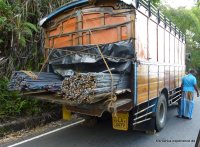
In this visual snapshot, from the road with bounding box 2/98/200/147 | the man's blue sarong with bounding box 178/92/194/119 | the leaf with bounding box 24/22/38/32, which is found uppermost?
the leaf with bounding box 24/22/38/32

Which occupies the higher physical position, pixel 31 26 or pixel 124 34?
pixel 31 26

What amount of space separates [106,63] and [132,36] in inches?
28.5

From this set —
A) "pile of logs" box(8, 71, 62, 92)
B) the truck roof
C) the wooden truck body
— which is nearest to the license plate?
the wooden truck body

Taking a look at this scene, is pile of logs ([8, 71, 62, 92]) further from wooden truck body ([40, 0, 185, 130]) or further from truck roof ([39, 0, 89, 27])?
truck roof ([39, 0, 89, 27])

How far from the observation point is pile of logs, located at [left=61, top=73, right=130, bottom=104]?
15.3 ft

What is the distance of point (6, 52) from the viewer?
8750 millimetres

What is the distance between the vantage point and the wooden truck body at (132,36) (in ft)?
19.3

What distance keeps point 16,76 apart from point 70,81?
1574 mm

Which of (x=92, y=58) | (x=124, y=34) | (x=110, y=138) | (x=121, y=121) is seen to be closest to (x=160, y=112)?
(x=110, y=138)

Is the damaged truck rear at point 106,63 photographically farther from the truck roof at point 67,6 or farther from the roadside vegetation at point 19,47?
the roadside vegetation at point 19,47

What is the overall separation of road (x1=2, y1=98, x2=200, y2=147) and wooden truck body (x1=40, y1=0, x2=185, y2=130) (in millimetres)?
443

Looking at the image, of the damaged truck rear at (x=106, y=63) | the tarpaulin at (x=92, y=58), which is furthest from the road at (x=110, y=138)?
the tarpaulin at (x=92, y=58)

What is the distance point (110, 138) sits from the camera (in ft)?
22.1

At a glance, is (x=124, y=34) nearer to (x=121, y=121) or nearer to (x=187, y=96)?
(x=121, y=121)
